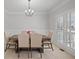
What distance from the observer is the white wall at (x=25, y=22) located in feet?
29.5

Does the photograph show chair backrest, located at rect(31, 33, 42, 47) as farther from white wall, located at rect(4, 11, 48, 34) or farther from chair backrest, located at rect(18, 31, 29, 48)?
white wall, located at rect(4, 11, 48, 34)

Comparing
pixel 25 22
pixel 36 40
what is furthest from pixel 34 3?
pixel 25 22

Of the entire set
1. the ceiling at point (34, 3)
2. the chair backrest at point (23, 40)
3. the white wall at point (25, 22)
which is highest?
the ceiling at point (34, 3)

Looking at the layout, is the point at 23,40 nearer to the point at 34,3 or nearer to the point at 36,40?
the point at 36,40

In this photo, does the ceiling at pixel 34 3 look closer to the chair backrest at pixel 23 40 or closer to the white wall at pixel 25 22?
the chair backrest at pixel 23 40

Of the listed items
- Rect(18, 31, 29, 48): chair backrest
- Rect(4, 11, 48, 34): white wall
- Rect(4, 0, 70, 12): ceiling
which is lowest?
Rect(18, 31, 29, 48): chair backrest

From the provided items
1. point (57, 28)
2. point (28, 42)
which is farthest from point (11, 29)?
point (28, 42)

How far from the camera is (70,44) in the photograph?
5020 millimetres

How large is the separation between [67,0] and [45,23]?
14.1ft

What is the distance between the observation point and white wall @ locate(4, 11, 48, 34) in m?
8.98

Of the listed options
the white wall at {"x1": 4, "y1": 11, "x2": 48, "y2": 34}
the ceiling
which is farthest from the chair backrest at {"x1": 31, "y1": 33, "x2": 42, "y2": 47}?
the white wall at {"x1": 4, "y1": 11, "x2": 48, "y2": 34}

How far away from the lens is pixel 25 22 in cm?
907

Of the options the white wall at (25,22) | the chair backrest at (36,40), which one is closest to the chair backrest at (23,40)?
the chair backrest at (36,40)
